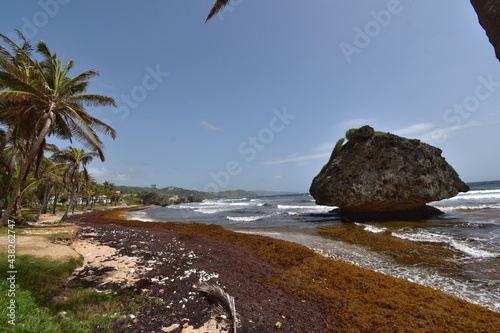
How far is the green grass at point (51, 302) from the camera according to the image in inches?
168

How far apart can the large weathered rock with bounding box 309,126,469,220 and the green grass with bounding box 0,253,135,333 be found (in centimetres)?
2449

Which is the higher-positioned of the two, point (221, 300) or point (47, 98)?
point (47, 98)

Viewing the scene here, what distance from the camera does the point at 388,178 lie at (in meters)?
25.3

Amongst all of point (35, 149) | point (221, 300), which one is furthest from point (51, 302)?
point (35, 149)

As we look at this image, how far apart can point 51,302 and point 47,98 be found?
369 inches

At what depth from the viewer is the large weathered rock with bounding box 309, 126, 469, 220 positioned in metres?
25.1

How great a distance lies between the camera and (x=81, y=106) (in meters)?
14.3

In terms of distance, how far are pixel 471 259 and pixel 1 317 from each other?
1575 cm

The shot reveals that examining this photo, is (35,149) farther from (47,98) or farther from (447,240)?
(447,240)

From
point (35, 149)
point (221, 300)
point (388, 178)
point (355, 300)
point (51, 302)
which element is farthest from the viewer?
point (388, 178)

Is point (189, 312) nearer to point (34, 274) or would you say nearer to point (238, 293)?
point (238, 293)

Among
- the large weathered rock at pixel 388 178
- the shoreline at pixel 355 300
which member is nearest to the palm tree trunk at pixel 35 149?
the shoreline at pixel 355 300

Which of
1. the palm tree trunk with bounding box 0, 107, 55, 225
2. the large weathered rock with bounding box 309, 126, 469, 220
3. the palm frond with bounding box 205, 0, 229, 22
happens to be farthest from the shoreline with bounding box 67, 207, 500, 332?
the large weathered rock with bounding box 309, 126, 469, 220

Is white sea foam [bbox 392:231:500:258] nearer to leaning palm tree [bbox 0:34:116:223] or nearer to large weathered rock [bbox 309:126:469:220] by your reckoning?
large weathered rock [bbox 309:126:469:220]
